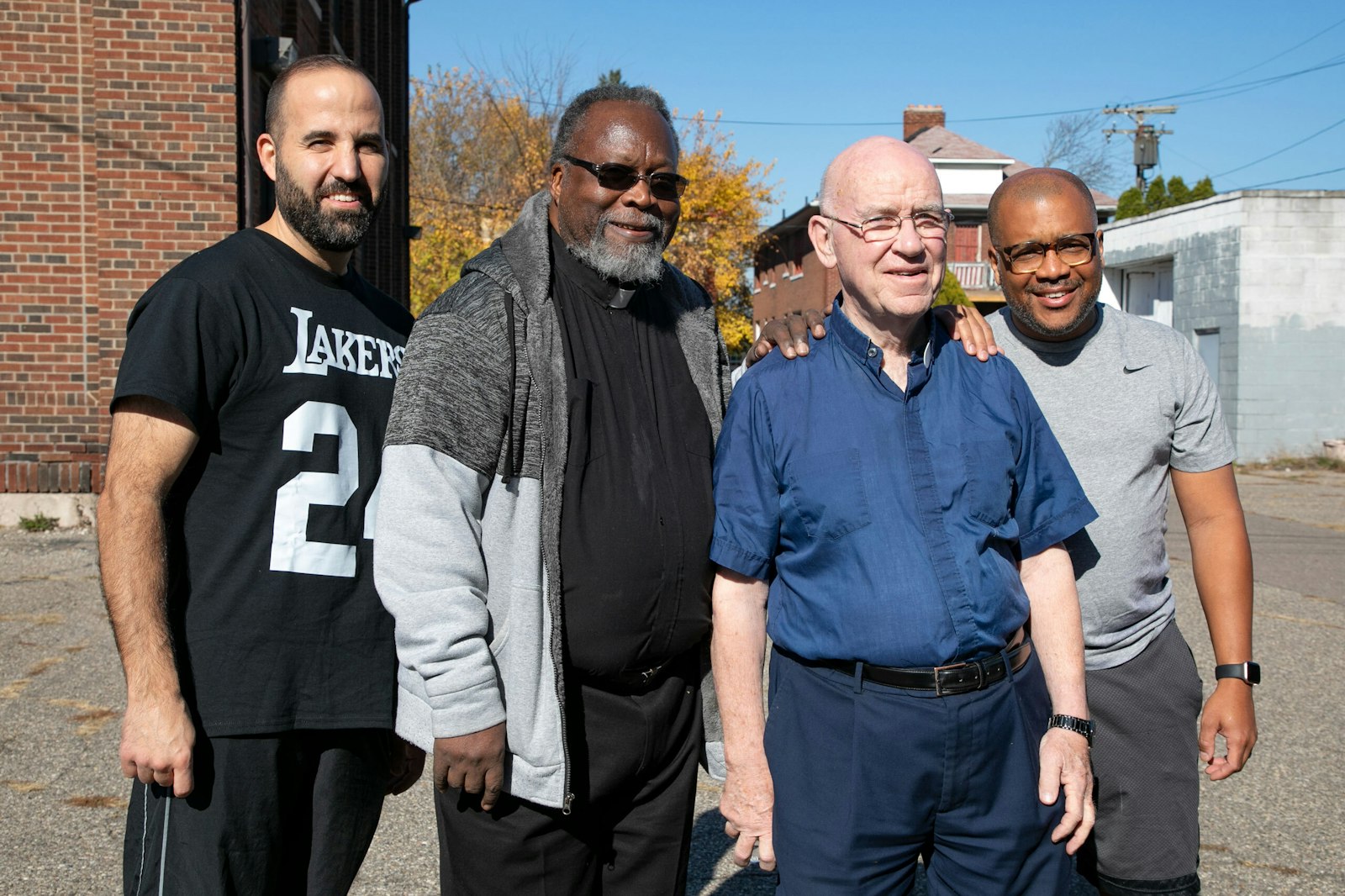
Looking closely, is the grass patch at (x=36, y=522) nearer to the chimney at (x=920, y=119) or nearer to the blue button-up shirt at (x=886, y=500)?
the blue button-up shirt at (x=886, y=500)

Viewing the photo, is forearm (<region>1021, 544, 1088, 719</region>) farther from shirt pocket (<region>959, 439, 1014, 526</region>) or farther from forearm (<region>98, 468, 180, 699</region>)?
forearm (<region>98, 468, 180, 699</region>)

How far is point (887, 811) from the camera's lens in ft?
7.34

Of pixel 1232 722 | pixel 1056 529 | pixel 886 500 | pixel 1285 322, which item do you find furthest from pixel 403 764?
pixel 1285 322

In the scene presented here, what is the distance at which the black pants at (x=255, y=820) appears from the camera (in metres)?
2.21

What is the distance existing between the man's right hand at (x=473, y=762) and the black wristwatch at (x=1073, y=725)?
118cm

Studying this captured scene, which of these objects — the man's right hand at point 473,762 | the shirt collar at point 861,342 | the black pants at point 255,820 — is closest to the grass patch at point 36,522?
the black pants at point 255,820

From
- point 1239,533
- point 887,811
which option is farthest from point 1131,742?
point 887,811

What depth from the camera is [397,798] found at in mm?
4527

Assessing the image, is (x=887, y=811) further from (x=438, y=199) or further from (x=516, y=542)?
(x=438, y=199)

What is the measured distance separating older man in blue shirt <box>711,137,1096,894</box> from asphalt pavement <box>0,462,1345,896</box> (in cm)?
167

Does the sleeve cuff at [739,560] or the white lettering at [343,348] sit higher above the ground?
the white lettering at [343,348]

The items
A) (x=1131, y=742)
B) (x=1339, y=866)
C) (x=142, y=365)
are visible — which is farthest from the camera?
(x=1339, y=866)

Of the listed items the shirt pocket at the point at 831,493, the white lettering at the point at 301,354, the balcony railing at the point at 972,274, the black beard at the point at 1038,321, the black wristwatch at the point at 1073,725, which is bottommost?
the black wristwatch at the point at 1073,725

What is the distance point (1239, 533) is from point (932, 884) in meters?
1.29
